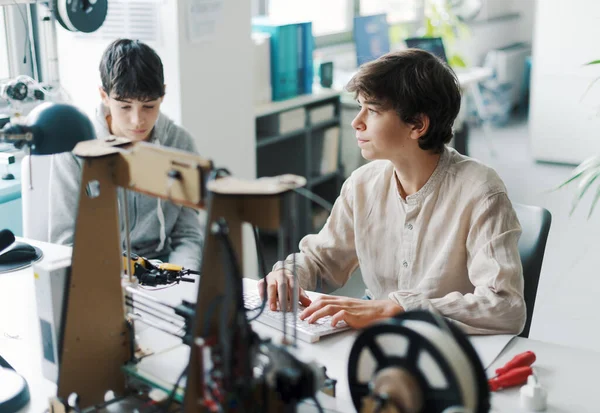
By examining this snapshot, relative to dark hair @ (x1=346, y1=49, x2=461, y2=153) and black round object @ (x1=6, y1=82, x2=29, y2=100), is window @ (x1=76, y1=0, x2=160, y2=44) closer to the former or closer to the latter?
black round object @ (x1=6, y1=82, x2=29, y2=100)

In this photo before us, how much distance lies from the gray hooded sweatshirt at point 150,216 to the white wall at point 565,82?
3.57 metres

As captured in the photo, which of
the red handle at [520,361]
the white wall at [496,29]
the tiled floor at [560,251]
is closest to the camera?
the red handle at [520,361]

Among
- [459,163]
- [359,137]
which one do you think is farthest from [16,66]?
[459,163]

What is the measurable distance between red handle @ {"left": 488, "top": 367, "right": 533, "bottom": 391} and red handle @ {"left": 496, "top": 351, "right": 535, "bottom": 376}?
0.02 m

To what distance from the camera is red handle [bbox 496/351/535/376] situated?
1355mm

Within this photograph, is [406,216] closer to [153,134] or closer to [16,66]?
[153,134]

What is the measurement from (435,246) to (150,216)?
38.2 inches

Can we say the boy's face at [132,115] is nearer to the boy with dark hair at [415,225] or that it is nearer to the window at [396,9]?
the boy with dark hair at [415,225]

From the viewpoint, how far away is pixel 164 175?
109 centimetres

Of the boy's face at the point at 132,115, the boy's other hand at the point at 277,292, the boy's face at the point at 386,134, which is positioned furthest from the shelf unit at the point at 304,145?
the boy's other hand at the point at 277,292

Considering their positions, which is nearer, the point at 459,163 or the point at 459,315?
the point at 459,315

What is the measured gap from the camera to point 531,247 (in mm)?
1808

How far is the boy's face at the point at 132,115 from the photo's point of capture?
6.97 feet

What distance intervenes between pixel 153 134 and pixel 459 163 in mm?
1016
